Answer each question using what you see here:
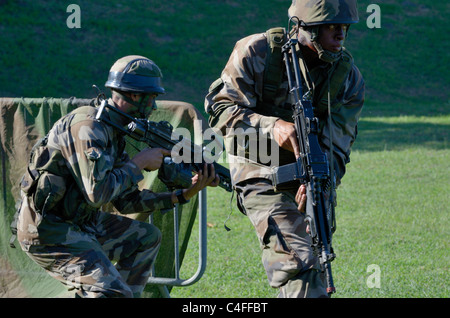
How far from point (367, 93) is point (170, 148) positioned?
15.0 metres

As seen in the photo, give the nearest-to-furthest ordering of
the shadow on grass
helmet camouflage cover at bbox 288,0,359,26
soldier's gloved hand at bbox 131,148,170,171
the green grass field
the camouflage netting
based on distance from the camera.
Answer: helmet camouflage cover at bbox 288,0,359,26
soldier's gloved hand at bbox 131,148,170,171
the camouflage netting
the green grass field
the shadow on grass

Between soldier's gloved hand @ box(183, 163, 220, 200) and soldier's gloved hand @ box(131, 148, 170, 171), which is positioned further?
soldier's gloved hand @ box(183, 163, 220, 200)

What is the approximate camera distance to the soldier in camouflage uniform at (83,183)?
4.79 metres

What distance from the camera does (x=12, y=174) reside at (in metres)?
6.39

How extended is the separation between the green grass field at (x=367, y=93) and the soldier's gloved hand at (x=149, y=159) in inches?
71.3

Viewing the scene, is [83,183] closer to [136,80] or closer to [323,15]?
[136,80]

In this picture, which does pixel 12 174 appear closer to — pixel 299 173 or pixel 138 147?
pixel 138 147

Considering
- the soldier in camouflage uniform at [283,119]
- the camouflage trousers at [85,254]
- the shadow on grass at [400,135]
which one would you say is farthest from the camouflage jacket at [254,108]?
the shadow on grass at [400,135]

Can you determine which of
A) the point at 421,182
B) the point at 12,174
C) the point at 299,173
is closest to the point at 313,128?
the point at 299,173

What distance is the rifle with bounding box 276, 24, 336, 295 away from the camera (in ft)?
14.2

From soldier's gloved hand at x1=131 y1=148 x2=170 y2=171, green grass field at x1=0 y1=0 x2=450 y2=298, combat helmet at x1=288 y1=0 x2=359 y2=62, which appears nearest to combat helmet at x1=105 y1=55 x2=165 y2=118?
soldier's gloved hand at x1=131 y1=148 x2=170 y2=171

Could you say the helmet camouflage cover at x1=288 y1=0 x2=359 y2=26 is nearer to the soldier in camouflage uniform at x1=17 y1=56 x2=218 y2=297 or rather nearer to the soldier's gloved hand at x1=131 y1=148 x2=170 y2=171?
the soldier in camouflage uniform at x1=17 y1=56 x2=218 y2=297

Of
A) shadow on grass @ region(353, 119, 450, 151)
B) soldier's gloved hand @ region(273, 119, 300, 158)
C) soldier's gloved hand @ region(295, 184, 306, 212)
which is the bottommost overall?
shadow on grass @ region(353, 119, 450, 151)

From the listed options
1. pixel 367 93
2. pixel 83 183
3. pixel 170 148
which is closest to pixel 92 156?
pixel 83 183
